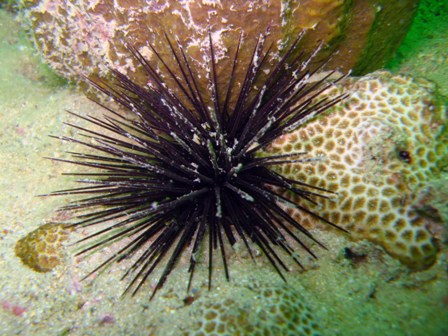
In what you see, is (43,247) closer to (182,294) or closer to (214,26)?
(182,294)

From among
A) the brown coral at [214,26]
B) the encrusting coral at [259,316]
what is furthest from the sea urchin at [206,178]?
the encrusting coral at [259,316]

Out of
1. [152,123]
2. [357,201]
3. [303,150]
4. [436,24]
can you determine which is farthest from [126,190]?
[436,24]

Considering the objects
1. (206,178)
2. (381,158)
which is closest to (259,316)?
(206,178)

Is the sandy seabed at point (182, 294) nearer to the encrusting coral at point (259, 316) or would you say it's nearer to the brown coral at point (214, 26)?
the encrusting coral at point (259, 316)

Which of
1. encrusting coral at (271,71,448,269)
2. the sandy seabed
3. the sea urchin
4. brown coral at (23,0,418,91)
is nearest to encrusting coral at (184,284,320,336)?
the sandy seabed

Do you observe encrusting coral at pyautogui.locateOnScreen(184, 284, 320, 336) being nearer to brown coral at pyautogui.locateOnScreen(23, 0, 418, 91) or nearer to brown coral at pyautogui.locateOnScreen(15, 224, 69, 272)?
brown coral at pyautogui.locateOnScreen(15, 224, 69, 272)
